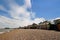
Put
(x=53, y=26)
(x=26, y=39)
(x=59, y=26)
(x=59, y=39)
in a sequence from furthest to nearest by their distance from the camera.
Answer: (x=53, y=26) → (x=59, y=26) → (x=26, y=39) → (x=59, y=39)

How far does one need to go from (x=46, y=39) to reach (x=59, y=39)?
1.60m

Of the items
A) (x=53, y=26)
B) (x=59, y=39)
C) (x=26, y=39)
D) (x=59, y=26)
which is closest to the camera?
(x=59, y=39)

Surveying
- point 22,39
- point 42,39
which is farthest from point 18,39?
point 42,39

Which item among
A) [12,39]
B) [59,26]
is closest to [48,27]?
[59,26]

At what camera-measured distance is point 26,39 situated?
18.0 m

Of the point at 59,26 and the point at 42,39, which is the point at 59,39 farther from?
the point at 59,26

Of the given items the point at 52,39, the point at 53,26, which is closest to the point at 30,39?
the point at 52,39

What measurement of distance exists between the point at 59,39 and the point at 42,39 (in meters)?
2.12

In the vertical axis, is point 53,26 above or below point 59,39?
above

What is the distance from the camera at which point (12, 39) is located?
62.0ft

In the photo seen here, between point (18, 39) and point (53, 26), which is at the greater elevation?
point (53, 26)

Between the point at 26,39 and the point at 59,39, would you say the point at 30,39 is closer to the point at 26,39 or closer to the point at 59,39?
the point at 26,39

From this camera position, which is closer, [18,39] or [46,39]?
[46,39]

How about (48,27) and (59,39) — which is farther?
(48,27)
